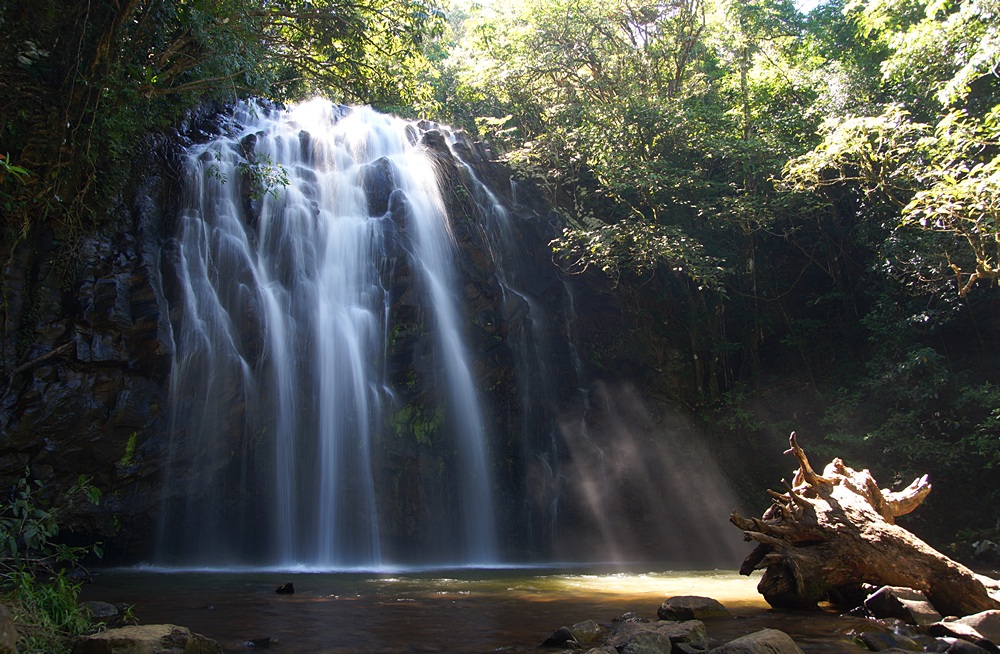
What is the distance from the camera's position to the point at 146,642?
4160 mm

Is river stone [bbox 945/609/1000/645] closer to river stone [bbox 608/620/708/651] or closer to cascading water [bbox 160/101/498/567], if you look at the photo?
river stone [bbox 608/620/708/651]

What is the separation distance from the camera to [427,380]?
13.5 meters

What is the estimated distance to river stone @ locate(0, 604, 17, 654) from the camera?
330cm

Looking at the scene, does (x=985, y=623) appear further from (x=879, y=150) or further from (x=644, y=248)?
(x=644, y=248)

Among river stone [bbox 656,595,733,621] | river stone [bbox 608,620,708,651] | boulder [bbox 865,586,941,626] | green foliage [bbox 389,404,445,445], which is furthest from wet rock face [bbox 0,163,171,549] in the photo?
boulder [bbox 865,586,941,626]

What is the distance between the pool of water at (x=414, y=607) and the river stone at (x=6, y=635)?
1.87 meters

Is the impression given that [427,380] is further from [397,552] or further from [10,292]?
[10,292]

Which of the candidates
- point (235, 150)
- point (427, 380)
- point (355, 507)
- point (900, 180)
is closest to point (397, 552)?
point (355, 507)

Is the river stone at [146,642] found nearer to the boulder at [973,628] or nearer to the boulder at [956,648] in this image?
the boulder at [956,648]

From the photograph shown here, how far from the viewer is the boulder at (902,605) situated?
6.02 meters

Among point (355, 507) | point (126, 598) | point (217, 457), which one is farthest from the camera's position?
point (355, 507)

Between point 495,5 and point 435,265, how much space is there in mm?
8931

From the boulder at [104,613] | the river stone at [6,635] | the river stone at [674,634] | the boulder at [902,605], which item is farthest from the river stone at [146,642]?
the boulder at [902,605]

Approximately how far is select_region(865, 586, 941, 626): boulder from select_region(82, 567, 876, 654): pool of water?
0.42 m
